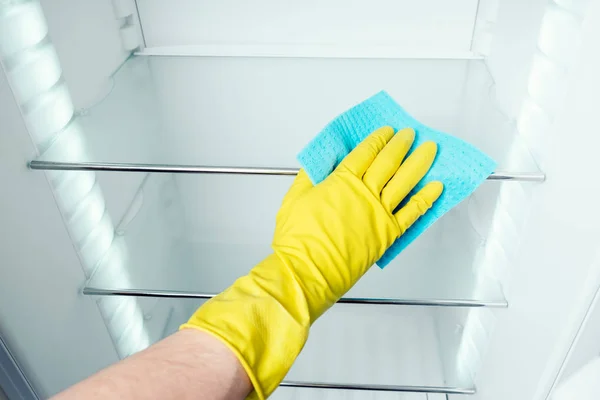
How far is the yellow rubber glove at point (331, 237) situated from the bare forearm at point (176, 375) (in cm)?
6

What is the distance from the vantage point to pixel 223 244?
62.3 inches

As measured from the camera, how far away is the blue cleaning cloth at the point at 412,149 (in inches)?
33.0

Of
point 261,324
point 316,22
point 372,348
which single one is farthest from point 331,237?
point 372,348

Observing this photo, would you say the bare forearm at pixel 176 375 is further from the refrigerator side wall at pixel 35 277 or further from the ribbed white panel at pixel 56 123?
the ribbed white panel at pixel 56 123

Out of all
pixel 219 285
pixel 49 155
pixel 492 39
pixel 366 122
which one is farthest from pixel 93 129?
pixel 492 39

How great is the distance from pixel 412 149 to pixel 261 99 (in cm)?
55

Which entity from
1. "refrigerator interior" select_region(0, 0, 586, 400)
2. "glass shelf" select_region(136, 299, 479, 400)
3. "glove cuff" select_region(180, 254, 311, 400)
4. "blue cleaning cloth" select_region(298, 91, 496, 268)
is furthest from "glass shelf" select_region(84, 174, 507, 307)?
"glove cuff" select_region(180, 254, 311, 400)

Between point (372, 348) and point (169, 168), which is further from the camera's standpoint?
point (372, 348)

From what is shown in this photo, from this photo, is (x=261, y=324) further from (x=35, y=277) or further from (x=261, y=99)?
(x=261, y=99)

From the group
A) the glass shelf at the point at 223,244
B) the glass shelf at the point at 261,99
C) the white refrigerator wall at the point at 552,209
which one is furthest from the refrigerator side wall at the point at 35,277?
the white refrigerator wall at the point at 552,209

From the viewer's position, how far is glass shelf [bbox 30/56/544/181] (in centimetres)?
124

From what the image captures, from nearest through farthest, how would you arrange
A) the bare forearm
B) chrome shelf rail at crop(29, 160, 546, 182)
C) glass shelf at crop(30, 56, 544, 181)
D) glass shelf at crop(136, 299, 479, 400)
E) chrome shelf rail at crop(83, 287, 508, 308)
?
the bare forearm, chrome shelf rail at crop(29, 160, 546, 182), chrome shelf rail at crop(83, 287, 508, 308), glass shelf at crop(30, 56, 544, 181), glass shelf at crop(136, 299, 479, 400)

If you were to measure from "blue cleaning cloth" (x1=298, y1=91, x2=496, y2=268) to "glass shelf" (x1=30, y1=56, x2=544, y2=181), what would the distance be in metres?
0.30

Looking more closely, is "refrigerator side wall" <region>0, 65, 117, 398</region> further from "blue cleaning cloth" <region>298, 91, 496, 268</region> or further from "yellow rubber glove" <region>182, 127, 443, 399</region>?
"blue cleaning cloth" <region>298, 91, 496, 268</region>
